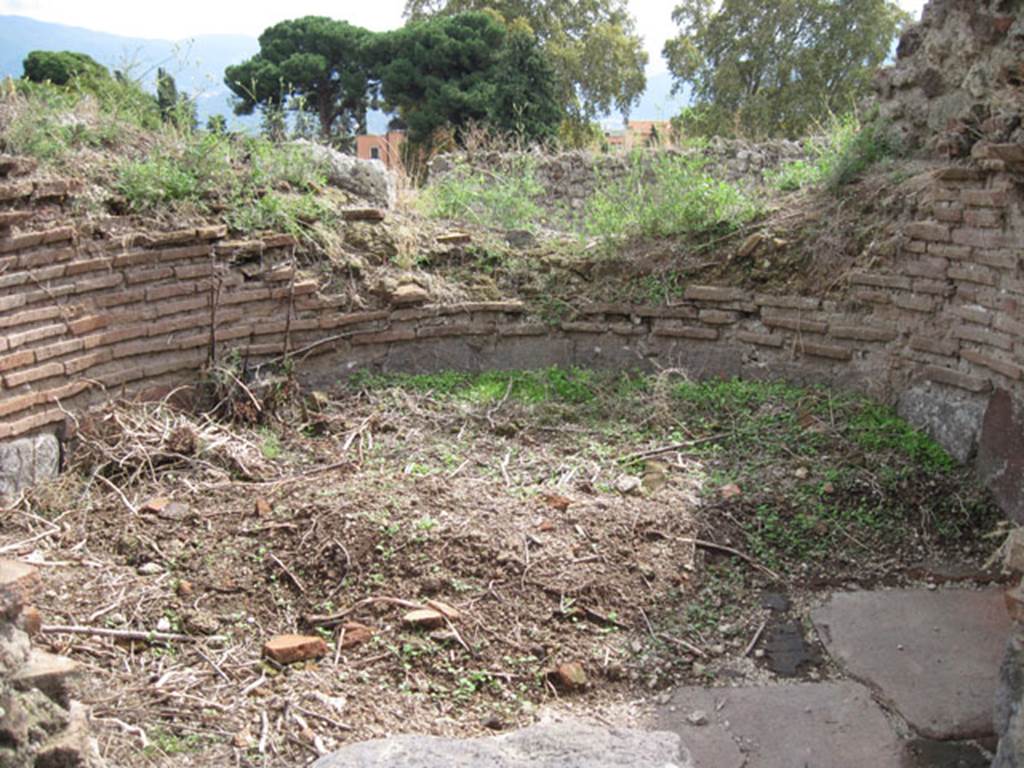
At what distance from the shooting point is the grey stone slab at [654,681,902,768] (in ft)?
8.44

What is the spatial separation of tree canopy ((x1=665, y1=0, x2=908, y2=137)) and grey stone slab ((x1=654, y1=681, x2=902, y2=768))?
59.0 ft

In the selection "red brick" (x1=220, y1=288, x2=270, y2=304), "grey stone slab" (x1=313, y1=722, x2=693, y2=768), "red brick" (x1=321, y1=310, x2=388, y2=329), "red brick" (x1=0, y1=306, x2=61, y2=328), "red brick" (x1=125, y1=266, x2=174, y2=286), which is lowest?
"grey stone slab" (x1=313, y1=722, x2=693, y2=768)

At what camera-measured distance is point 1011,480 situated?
3.87 m

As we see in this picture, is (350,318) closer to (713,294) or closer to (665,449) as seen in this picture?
(665,449)

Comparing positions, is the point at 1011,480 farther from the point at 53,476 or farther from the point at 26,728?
the point at 53,476

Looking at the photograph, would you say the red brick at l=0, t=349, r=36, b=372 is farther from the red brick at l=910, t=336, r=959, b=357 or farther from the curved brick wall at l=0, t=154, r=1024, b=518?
the red brick at l=910, t=336, r=959, b=357

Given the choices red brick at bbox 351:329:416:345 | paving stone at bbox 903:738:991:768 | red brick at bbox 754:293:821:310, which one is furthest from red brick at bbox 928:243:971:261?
red brick at bbox 351:329:416:345

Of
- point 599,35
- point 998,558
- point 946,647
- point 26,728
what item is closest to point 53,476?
point 26,728

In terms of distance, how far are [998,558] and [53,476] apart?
384 centimetres

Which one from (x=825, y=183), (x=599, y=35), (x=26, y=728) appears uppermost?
(x=599, y=35)

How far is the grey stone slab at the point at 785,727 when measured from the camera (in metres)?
2.57

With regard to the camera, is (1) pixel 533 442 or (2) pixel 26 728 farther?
(1) pixel 533 442

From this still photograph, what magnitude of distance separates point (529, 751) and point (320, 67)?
821 inches

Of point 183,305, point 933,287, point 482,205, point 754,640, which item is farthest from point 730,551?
point 482,205
